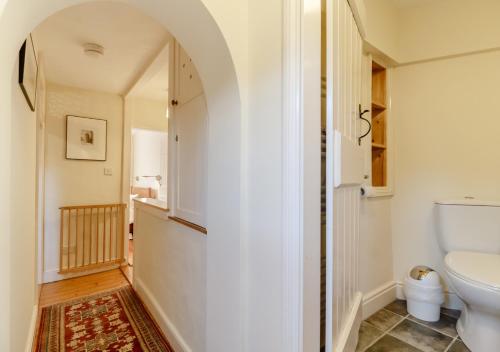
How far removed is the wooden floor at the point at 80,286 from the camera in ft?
7.78

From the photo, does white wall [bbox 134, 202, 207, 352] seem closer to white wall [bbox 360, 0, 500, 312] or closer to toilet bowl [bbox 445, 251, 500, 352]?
white wall [bbox 360, 0, 500, 312]

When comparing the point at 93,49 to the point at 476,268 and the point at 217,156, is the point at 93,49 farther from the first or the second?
the point at 476,268

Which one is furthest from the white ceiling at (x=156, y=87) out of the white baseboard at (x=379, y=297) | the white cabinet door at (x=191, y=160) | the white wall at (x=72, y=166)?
the white baseboard at (x=379, y=297)

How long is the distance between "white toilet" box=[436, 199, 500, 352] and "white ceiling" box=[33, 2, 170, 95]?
241 centimetres

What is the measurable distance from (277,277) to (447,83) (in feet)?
6.58

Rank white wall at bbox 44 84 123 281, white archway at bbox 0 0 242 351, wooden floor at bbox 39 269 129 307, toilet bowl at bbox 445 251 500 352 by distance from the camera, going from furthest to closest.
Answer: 1. white wall at bbox 44 84 123 281
2. wooden floor at bbox 39 269 129 307
3. toilet bowl at bbox 445 251 500 352
4. white archway at bbox 0 0 242 351

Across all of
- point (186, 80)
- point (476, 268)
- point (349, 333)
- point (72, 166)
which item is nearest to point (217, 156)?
point (186, 80)

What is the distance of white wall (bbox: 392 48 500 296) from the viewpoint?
1.72 meters

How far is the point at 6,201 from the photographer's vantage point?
1.98 feet

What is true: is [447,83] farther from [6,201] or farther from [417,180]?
Answer: [6,201]

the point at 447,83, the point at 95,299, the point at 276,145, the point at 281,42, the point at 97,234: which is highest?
the point at 447,83

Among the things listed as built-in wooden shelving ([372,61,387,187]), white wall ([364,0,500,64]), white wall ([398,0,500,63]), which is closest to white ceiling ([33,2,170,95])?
white wall ([364,0,500,64])

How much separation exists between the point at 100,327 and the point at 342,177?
6.68 feet

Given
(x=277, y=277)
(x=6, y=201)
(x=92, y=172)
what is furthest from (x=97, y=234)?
(x=277, y=277)
